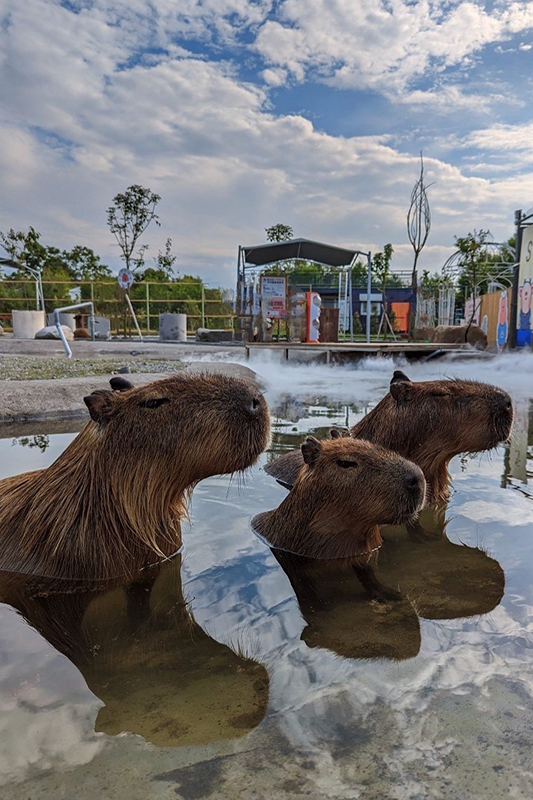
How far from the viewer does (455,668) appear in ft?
4.78

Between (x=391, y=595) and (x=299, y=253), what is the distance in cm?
1504

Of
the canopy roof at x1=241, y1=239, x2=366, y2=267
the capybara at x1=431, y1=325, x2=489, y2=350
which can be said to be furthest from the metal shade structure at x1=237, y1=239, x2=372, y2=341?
the capybara at x1=431, y1=325, x2=489, y2=350

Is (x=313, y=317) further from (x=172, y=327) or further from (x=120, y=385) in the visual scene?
(x=120, y=385)

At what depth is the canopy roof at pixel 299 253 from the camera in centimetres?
1519

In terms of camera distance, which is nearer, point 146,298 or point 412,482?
point 412,482

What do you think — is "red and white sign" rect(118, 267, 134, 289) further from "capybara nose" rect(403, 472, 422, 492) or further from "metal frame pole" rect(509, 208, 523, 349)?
"capybara nose" rect(403, 472, 422, 492)

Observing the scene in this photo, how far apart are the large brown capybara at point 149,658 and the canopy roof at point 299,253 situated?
13767 mm

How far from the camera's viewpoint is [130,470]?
6.41 feet

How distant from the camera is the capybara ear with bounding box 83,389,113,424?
195 cm

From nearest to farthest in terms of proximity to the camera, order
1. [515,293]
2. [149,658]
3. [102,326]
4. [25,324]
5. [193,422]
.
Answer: [149,658]
[193,422]
[515,293]
[25,324]
[102,326]

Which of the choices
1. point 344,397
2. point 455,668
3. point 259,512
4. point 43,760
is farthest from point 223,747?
point 344,397

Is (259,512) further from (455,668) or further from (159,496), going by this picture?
→ (455,668)

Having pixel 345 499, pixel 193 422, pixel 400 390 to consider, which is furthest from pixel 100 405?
pixel 400 390

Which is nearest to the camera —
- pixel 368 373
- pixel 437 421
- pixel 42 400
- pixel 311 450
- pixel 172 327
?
pixel 311 450
